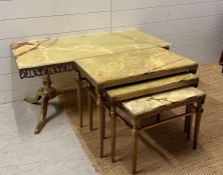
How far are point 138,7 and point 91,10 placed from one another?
43 cm

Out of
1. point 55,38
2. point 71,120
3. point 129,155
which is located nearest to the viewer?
point 129,155

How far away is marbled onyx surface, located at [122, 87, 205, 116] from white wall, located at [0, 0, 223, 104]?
105 centimetres

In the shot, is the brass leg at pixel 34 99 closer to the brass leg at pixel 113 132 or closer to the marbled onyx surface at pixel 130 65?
the marbled onyx surface at pixel 130 65

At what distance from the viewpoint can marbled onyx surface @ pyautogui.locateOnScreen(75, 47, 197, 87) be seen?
63.0 inches

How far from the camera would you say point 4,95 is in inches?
92.8

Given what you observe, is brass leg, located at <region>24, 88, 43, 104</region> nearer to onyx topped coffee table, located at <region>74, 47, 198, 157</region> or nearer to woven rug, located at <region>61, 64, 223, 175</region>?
woven rug, located at <region>61, 64, 223, 175</region>

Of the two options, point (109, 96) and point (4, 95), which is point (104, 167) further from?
point (4, 95)

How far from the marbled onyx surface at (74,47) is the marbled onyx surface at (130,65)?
0.52 ft

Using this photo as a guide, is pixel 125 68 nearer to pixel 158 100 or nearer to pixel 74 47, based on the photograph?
pixel 158 100

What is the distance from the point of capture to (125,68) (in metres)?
1.70

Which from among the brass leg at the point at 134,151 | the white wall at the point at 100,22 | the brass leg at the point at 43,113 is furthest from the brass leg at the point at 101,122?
the white wall at the point at 100,22

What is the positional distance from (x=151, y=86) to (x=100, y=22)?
102 cm

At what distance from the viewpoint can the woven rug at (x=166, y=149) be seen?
1671 millimetres

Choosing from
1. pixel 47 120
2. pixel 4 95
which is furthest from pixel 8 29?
pixel 47 120
